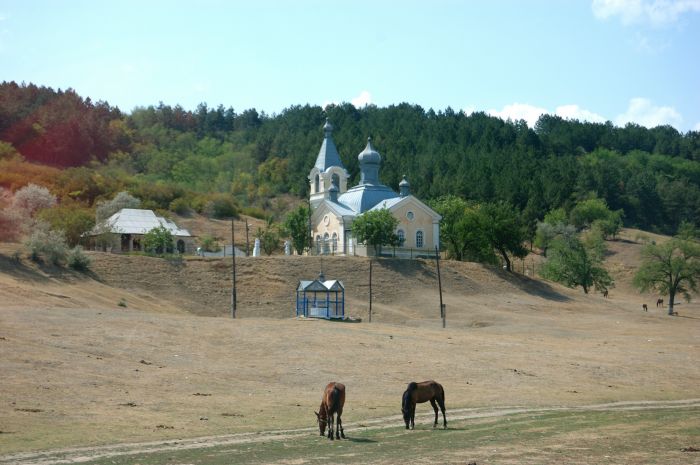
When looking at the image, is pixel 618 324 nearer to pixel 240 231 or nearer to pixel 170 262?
pixel 170 262

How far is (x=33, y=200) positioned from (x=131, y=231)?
65.5ft

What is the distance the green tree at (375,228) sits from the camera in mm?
88312

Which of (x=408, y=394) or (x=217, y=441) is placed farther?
(x=408, y=394)

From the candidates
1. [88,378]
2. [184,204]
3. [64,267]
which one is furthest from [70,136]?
[88,378]

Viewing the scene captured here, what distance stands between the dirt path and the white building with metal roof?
2504 inches

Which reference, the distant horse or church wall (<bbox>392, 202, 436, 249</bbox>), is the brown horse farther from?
church wall (<bbox>392, 202, 436, 249</bbox>)

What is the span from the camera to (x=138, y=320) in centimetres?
4728

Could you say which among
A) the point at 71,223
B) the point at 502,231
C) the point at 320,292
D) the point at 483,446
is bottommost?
the point at 483,446

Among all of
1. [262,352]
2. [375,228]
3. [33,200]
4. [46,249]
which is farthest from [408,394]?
[33,200]

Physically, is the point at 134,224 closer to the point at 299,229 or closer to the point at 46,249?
the point at 299,229

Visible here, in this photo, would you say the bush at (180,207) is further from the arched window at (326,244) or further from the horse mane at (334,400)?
the horse mane at (334,400)

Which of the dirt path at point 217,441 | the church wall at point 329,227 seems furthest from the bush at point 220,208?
the dirt path at point 217,441

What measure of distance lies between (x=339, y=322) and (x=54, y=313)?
18.7 metres

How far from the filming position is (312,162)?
167750 mm
